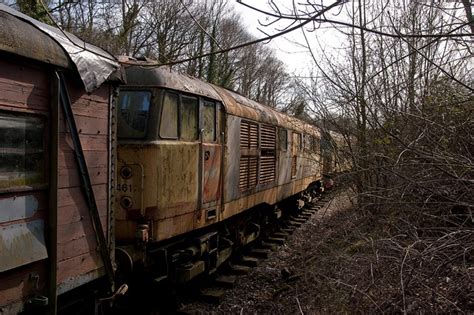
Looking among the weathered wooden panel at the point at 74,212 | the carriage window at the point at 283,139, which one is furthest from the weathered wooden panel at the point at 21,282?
the carriage window at the point at 283,139

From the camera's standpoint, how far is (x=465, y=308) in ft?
14.0

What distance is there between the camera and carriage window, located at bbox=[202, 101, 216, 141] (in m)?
6.37

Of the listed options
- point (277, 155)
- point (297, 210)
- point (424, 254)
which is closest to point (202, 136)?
point (424, 254)

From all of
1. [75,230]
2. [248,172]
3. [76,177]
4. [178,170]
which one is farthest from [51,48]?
[248,172]

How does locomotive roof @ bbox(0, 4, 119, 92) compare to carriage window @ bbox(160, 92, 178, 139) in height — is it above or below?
above

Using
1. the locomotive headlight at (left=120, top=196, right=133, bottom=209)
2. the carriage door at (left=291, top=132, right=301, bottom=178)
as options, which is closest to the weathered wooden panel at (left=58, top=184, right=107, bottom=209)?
the locomotive headlight at (left=120, top=196, right=133, bottom=209)

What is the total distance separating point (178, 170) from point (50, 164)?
2.38 metres

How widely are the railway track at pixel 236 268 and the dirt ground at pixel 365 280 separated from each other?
0.44 feet

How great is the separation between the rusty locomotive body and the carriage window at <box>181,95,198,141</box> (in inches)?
0.5

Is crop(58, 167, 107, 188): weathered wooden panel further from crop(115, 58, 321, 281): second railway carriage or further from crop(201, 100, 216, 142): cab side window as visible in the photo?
crop(201, 100, 216, 142): cab side window

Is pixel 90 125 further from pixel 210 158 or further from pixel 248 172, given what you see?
pixel 248 172

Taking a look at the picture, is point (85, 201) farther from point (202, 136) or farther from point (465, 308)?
point (465, 308)

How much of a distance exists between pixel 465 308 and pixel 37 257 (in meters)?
3.70

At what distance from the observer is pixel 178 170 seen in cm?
557
